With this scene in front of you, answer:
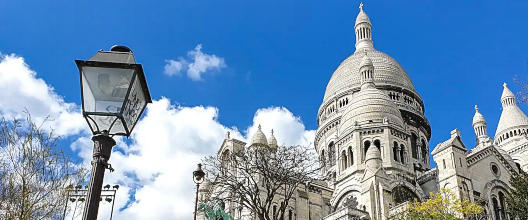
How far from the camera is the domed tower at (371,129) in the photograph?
4231 cm

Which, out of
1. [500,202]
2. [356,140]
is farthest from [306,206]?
[500,202]

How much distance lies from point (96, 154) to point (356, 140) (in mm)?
42055

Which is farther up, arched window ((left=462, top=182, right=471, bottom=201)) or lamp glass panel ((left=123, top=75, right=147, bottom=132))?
arched window ((left=462, top=182, right=471, bottom=201))

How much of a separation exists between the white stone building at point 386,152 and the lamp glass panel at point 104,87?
3253 cm

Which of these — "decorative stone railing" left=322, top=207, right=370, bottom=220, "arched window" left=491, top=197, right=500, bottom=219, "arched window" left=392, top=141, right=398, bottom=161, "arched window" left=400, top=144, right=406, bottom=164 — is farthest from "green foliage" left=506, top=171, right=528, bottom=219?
"arched window" left=400, top=144, right=406, bottom=164

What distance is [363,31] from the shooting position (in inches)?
2793

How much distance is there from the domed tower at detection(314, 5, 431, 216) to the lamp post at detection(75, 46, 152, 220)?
1290 inches

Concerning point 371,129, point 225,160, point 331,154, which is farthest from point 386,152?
point 225,160

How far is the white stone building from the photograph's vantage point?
37.8 metres

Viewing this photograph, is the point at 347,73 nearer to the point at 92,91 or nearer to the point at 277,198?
the point at 277,198

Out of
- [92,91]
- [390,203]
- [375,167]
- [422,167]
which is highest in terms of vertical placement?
[422,167]

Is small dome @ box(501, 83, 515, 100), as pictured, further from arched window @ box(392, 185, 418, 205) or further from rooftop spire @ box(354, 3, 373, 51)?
arched window @ box(392, 185, 418, 205)

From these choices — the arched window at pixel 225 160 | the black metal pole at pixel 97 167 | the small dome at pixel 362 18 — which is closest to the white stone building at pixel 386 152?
the arched window at pixel 225 160

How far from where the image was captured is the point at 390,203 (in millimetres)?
37656
